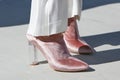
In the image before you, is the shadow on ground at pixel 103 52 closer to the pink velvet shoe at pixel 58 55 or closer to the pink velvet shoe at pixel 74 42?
the pink velvet shoe at pixel 74 42

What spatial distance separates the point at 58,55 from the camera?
8.65 ft

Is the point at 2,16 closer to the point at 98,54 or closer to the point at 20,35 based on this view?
the point at 20,35

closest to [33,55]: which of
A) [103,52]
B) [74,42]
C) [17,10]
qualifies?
[74,42]

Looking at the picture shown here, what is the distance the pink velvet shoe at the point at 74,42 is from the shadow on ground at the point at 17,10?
737 mm

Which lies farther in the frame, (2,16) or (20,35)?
(2,16)

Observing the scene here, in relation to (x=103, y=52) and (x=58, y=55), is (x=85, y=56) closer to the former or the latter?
(x=103, y=52)

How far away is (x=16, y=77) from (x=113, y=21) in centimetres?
144

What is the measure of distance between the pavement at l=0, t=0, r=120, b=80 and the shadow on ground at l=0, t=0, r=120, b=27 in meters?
0.12

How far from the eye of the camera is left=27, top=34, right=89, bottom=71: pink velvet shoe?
262 cm

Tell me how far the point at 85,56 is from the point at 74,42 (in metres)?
0.15

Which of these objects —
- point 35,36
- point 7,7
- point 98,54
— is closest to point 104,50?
point 98,54

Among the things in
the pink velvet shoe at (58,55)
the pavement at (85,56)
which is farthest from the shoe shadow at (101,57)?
the pink velvet shoe at (58,55)

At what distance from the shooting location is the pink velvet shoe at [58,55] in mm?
2625

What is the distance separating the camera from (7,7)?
409 cm
